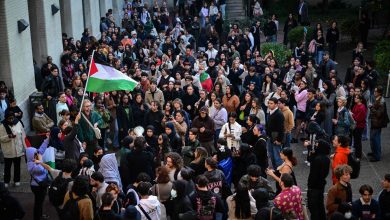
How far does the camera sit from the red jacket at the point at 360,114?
16.4m

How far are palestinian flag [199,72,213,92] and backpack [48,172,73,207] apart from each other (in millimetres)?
8777

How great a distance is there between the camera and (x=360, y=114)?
1644 centimetres

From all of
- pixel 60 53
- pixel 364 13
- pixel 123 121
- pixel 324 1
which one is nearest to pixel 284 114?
pixel 123 121

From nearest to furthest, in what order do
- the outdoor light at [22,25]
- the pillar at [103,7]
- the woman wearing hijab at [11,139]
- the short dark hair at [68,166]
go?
the short dark hair at [68,166]
the woman wearing hijab at [11,139]
the outdoor light at [22,25]
the pillar at [103,7]

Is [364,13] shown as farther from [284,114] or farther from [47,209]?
[47,209]

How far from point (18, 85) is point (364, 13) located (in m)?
15.5

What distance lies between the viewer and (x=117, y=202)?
10.7 metres

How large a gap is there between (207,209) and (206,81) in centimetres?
948

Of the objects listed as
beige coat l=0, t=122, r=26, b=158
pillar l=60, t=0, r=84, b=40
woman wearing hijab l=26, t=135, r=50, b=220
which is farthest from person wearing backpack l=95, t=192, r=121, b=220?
pillar l=60, t=0, r=84, b=40

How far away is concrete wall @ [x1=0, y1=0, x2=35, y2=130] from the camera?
18688mm

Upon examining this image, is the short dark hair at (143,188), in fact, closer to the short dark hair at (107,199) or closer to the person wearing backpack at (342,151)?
the short dark hair at (107,199)

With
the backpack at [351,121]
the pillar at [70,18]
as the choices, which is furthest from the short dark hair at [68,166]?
the pillar at [70,18]

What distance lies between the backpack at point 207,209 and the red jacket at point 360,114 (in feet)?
22.6

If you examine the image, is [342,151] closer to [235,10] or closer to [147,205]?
[147,205]
